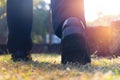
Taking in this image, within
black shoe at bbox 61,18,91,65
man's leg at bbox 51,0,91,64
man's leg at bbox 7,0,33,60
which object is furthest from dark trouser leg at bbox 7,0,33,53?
black shoe at bbox 61,18,91,65

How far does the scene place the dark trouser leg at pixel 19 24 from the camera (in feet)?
10.8

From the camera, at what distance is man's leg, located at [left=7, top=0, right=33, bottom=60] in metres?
3.28

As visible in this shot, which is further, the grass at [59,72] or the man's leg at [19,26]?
the man's leg at [19,26]

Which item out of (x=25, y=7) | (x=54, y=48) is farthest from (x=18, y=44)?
(x=54, y=48)

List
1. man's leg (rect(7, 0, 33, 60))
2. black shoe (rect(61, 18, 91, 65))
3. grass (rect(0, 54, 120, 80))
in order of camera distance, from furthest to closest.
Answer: man's leg (rect(7, 0, 33, 60)) → black shoe (rect(61, 18, 91, 65)) → grass (rect(0, 54, 120, 80))

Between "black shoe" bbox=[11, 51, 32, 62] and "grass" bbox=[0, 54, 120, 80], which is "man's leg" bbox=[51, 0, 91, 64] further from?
"black shoe" bbox=[11, 51, 32, 62]

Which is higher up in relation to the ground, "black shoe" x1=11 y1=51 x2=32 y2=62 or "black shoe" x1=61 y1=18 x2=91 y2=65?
"black shoe" x1=61 y1=18 x2=91 y2=65

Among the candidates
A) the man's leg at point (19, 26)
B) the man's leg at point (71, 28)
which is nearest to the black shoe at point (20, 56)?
the man's leg at point (19, 26)

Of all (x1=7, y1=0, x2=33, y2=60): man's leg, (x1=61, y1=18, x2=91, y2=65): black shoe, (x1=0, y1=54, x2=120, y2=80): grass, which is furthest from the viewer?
(x1=7, y1=0, x2=33, y2=60): man's leg

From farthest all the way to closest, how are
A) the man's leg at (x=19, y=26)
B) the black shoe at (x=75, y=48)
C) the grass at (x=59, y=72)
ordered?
the man's leg at (x=19, y=26), the black shoe at (x=75, y=48), the grass at (x=59, y=72)

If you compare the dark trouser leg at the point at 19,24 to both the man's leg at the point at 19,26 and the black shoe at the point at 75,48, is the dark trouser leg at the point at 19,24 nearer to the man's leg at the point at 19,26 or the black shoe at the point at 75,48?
the man's leg at the point at 19,26

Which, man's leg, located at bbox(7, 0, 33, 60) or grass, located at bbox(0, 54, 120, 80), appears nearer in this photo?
grass, located at bbox(0, 54, 120, 80)

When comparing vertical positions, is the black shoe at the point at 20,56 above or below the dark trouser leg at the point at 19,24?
below

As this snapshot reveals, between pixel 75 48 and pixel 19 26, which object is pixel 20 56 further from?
pixel 75 48
